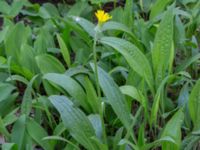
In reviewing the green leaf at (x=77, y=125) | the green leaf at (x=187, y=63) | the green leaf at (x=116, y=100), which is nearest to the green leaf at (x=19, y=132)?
the green leaf at (x=77, y=125)

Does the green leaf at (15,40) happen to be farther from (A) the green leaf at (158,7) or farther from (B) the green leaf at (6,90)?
(A) the green leaf at (158,7)

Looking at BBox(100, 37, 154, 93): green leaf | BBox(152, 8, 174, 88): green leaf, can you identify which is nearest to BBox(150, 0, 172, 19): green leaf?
BBox(152, 8, 174, 88): green leaf

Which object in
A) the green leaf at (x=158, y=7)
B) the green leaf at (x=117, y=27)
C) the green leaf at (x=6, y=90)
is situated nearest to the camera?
the green leaf at (x=6, y=90)

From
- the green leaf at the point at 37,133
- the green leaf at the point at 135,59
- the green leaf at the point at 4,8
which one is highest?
the green leaf at the point at 4,8

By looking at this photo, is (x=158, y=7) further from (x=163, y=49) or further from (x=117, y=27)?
(x=163, y=49)

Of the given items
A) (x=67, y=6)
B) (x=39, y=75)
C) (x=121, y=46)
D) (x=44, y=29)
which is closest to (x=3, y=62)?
(x=39, y=75)

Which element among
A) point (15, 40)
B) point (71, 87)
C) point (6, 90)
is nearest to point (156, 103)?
point (71, 87)

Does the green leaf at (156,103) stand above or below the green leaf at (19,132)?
above

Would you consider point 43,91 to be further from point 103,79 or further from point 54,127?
point 103,79

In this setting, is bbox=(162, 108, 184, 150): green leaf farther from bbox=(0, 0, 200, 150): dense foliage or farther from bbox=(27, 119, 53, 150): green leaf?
bbox=(27, 119, 53, 150): green leaf
